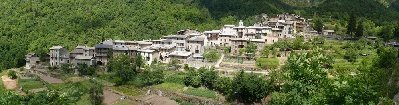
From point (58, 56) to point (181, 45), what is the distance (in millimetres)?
12828

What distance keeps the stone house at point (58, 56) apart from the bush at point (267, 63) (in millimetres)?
20271

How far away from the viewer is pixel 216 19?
243 ft

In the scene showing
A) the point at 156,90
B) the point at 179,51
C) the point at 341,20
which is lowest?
the point at 156,90

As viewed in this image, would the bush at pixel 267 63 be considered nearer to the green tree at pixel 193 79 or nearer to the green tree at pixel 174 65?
the green tree at pixel 193 79

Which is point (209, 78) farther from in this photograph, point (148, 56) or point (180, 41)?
point (180, 41)

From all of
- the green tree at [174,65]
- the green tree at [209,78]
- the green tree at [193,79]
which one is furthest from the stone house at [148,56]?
the green tree at [209,78]

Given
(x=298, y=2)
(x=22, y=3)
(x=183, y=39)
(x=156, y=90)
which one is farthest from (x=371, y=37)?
(x=22, y=3)

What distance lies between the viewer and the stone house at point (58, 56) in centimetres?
5216

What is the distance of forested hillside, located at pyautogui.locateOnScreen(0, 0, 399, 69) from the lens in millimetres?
62938

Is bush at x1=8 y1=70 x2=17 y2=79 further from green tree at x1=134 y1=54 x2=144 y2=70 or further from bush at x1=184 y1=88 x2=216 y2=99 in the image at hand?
bush at x1=184 y1=88 x2=216 y2=99

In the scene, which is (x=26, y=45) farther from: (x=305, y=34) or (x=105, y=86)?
(x=305, y=34)

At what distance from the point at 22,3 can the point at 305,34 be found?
43.3 metres

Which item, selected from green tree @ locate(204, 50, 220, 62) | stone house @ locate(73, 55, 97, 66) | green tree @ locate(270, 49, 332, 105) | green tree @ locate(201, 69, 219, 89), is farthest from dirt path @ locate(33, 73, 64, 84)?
green tree @ locate(270, 49, 332, 105)

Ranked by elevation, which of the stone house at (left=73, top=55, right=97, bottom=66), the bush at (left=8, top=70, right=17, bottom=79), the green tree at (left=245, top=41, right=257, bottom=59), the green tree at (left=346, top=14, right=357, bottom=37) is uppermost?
the green tree at (left=346, top=14, right=357, bottom=37)
